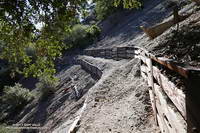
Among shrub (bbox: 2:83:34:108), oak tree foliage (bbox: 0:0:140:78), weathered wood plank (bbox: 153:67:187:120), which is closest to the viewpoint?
weathered wood plank (bbox: 153:67:187:120)

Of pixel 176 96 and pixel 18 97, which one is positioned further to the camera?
pixel 18 97

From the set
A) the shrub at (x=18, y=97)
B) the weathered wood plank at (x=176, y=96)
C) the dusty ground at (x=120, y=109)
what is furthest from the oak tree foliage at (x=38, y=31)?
the shrub at (x=18, y=97)

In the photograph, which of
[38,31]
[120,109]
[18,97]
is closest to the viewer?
[38,31]

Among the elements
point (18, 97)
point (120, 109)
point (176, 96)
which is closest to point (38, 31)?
point (120, 109)

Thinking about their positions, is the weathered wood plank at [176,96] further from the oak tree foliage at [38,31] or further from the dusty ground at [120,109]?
the oak tree foliage at [38,31]

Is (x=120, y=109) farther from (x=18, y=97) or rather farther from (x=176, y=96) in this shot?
(x=18, y=97)

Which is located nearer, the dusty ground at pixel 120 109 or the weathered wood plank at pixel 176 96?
the weathered wood plank at pixel 176 96

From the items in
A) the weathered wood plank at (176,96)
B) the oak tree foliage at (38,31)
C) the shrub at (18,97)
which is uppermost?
the oak tree foliage at (38,31)

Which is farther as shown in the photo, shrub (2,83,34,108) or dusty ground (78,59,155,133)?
shrub (2,83,34,108)

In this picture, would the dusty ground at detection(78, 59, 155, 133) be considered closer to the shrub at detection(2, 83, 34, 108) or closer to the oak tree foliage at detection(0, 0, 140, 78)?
the oak tree foliage at detection(0, 0, 140, 78)

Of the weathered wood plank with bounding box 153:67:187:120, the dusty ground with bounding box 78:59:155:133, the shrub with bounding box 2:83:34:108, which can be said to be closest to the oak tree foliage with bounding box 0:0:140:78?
the dusty ground with bounding box 78:59:155:133

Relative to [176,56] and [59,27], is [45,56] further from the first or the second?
[176,56]

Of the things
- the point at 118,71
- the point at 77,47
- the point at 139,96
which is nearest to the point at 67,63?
the point at 77,47

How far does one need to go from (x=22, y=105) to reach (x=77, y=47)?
23.8 metres
